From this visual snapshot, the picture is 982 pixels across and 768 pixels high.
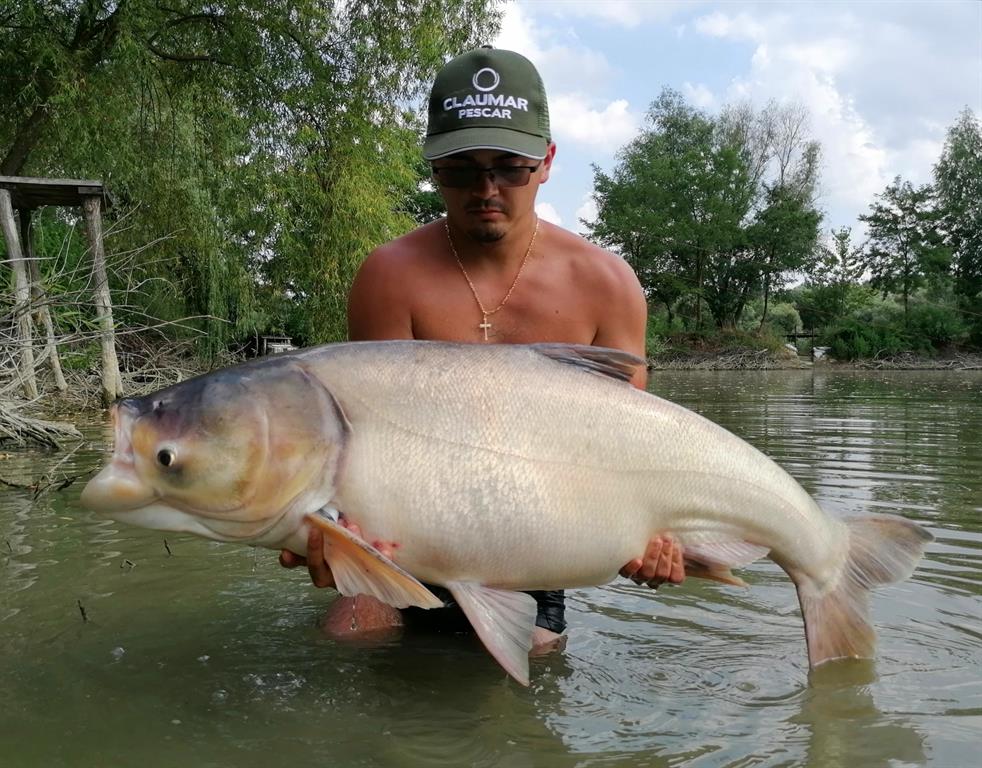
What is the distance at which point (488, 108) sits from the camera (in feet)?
9.45

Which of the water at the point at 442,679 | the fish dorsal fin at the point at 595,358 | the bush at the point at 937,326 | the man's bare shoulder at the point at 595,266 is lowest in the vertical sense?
the water at the point at 442,679

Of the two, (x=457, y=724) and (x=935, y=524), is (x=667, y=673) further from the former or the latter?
(x=935, y=524)

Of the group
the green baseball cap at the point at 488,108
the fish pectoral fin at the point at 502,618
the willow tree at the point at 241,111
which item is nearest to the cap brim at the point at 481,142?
the green baseball cap at the point at 488,108

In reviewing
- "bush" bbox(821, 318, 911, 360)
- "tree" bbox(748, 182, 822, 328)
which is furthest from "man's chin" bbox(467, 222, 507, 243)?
"tree" bbox(748, 182, 822, 328)

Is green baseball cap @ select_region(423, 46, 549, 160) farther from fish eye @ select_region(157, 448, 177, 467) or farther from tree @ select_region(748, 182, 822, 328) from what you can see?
tree @ select_region(748, 182, 822, 328)

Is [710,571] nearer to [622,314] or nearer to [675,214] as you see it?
[622,314]

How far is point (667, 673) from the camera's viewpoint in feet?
9.03

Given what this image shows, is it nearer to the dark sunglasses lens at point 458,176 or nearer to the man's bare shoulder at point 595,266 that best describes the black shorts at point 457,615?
the man's bare shoulder at point 595,266

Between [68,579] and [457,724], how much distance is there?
214 centimetres

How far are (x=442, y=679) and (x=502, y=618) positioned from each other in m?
0.57

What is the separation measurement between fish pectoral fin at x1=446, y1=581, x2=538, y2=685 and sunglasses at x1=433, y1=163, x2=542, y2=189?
1.37m

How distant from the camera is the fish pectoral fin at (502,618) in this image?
2215 millimetres

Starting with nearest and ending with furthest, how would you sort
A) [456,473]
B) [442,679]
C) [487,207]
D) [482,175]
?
1. [456,473]
2. [442,679]
3. [482,175]
4. [487,207]

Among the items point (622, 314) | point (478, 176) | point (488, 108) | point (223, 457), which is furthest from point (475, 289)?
point (223, 457)
